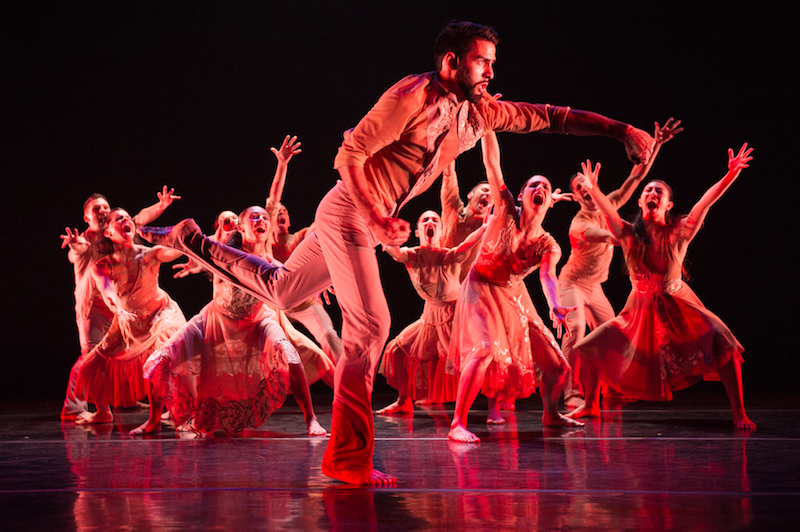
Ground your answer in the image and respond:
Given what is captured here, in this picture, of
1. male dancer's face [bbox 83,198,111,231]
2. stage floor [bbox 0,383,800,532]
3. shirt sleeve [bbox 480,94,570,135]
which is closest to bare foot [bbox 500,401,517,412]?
stage floor [bbox 0,383,800,532]

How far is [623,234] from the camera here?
487 centimetres

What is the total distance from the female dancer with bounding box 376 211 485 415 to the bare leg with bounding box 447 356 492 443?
125 centimetres

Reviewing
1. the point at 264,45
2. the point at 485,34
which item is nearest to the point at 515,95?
the point at 264,45

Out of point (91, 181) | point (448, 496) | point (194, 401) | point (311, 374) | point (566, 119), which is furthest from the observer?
point (91, 181)

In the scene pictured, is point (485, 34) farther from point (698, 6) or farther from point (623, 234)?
point (698, 6)

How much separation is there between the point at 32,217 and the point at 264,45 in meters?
2.74

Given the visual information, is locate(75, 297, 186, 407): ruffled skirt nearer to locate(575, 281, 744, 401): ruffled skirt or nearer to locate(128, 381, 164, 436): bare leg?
locate(128, 381, 164, 436): bare leg

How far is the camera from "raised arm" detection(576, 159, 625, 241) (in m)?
4.62

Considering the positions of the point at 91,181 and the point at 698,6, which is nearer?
the point at 698,6

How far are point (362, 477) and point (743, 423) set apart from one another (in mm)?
2514

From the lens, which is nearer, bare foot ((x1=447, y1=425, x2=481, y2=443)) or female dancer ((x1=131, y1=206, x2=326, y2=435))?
bare foot ((x1=447, y1=425, x2=481, y2=443))

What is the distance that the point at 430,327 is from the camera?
553cm

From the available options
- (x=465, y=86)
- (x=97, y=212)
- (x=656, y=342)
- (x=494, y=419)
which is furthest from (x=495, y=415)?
(x=97, y=212)

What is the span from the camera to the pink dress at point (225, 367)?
14.2 ft
